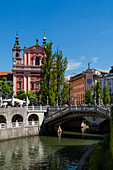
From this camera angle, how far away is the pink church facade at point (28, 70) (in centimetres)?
7700

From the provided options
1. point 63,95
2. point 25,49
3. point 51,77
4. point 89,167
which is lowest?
point 89,167

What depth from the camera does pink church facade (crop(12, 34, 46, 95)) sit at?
77.0 meters

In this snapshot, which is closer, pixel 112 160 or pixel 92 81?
pixel 112 160

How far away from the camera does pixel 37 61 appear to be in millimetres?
78875

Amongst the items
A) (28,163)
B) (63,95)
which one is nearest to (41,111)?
(63,95)

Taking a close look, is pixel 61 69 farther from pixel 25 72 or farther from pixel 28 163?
pixel 28 163

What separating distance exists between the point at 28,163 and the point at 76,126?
137 ft

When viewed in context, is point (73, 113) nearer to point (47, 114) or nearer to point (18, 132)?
point (47, 114)

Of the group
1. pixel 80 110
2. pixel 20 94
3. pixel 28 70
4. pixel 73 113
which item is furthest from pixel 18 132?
pixel 28 70

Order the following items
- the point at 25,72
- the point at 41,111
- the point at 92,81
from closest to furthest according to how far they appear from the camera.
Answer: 1. the point at 41,111
2. the point at 25,72
3. the point at 92,81

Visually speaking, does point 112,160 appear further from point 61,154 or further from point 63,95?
point 63,95

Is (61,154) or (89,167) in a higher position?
(89,167)

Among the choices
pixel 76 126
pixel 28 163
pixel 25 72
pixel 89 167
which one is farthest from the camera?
pixel 25 72

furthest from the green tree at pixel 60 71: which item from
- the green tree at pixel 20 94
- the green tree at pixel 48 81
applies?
the green tree at pixel 20 94
